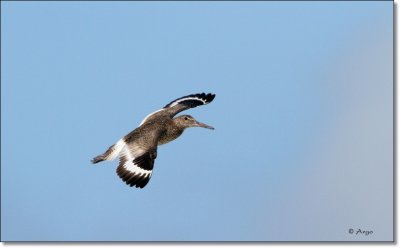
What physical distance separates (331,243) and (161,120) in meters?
3.12

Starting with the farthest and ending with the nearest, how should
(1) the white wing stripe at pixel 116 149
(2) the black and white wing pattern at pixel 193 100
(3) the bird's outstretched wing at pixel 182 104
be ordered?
1. (2) the black and white wing pattern at pixel 193 100
2. (3) the bird's outstretched wing at pixel 182 104
3. (1) the white wing stripe at pixel 116 149

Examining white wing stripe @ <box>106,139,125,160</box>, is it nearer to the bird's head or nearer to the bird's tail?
the bird's tail

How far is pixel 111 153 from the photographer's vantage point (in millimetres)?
15914

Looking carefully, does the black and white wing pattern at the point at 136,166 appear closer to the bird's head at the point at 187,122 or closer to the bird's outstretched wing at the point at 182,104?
the bird's head at the point at 187,122

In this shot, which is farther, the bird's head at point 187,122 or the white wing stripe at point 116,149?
the bird's head at point 187,122

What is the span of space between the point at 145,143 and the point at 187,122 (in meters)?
1.37

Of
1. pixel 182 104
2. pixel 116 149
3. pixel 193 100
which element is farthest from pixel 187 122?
pixel 193 100

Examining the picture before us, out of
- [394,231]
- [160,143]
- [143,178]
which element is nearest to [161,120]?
[160,143]

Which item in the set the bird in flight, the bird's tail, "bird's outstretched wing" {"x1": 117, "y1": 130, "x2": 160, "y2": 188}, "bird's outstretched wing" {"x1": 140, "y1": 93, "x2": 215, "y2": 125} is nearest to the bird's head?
the bird in flight

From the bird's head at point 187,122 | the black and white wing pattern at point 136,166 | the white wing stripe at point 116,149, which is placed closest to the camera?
the black and white wing pattern at point 136,166

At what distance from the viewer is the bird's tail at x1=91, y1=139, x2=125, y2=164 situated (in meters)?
15.9

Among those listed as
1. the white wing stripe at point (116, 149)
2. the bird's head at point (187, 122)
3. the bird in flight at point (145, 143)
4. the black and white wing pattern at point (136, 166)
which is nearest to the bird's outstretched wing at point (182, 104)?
the bird in flight at point (145, 143)

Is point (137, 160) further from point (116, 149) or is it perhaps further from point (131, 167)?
point (116, 149)

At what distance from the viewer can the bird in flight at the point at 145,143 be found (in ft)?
50.4
